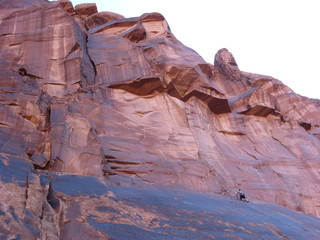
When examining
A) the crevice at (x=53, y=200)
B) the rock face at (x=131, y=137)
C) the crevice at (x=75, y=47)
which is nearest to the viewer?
the crevice at (x=53, y=200)

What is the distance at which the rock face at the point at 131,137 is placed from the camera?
27.2ft

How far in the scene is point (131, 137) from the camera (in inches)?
635

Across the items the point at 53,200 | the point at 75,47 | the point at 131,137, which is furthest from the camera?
the point at 75,47

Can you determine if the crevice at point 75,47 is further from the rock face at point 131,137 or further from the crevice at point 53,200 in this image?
the crevice at point 53,200

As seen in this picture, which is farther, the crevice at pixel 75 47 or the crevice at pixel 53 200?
the crevice at pixel 75 47

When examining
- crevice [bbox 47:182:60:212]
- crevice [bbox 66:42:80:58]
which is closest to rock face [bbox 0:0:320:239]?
→ crevice [bbox 47:182:60:212]

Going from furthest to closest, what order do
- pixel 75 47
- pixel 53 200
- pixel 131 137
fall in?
pixel 75 47
pixel 131 137
pixel 53 200

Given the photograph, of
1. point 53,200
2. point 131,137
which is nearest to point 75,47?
point 131,137

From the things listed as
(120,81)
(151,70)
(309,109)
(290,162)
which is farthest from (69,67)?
(309,109)

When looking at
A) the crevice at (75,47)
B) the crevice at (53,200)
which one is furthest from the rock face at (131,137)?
the crevice at (75,47)

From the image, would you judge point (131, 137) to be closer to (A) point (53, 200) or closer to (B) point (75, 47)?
(A) point (53, 200)

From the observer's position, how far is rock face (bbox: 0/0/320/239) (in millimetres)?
8289

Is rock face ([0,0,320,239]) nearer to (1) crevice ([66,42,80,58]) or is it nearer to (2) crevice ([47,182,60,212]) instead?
(2) crevice ([47,182,60,212])

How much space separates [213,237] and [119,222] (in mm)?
2595
